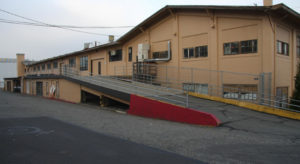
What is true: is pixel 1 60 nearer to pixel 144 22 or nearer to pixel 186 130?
pixel 144 22

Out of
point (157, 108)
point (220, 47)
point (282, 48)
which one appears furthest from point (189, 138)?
point (282, 48)

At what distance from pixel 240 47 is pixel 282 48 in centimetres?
248

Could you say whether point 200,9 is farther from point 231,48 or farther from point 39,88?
point 39,88

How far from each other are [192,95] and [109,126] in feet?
19.8

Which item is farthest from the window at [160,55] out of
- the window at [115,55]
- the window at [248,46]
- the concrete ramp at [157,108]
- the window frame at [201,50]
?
the window at [248,46]

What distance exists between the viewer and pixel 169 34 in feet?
52.5

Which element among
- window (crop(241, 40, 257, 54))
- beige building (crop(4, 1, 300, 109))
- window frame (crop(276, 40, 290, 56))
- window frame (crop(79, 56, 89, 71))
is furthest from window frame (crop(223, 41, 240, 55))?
window frame (crop(79, 56, 89, 71))

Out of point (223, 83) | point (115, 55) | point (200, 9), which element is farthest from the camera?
point (115, 55)

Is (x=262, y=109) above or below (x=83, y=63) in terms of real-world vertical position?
below

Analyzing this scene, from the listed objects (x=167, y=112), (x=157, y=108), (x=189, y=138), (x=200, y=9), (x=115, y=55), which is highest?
(x=200, y=9)

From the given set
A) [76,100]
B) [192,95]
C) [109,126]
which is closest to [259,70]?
[192,95]

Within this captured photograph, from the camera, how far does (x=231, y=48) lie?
41.5ft

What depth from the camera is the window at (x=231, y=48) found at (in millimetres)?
12445

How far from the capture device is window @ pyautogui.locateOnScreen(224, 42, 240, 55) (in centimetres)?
1245
